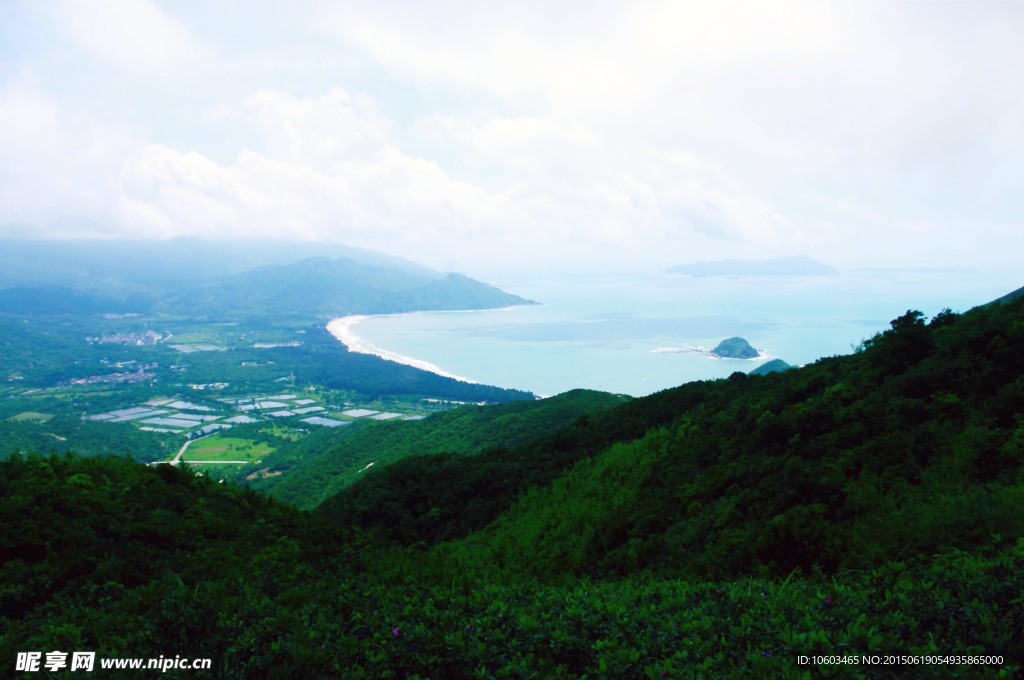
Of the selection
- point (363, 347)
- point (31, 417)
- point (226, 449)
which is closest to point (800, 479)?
point (226, 449)

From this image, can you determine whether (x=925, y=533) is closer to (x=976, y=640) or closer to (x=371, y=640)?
(x=976, y=640)

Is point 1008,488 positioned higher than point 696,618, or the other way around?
point 1008,488

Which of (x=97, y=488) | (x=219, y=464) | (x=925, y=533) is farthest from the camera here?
(x=219, y=464)

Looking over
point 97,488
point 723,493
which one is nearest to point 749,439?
point 723,493

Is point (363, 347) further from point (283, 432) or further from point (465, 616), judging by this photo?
point (465, 616)

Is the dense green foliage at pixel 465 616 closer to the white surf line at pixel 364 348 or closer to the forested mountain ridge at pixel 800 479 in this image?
the forested mountain ridge at pixel 800 479

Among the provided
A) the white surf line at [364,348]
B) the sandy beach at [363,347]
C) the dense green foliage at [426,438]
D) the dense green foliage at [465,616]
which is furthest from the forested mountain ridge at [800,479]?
the sandy beach at [363,347]

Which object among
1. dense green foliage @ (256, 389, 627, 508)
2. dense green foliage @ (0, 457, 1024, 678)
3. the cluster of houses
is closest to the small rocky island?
the cluster of houses

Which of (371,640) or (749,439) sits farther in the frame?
(749,439)
